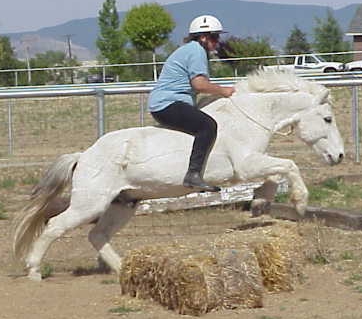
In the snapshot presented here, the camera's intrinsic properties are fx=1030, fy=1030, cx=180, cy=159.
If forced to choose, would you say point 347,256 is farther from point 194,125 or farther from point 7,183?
point 7,183

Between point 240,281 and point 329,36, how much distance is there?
5548 cm

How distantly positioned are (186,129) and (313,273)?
5.23 feet

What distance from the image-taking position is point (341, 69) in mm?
43438

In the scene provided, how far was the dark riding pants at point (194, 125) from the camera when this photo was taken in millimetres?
8508

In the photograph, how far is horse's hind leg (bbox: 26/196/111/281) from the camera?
8672mm

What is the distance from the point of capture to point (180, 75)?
867 cm

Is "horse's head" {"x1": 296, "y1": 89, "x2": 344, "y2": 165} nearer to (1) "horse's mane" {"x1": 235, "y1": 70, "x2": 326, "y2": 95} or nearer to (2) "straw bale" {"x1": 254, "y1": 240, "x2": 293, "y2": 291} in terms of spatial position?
(1) "horse's mane" {"x1": 235, "y1": 70, "x2": 326, "y2": 95}

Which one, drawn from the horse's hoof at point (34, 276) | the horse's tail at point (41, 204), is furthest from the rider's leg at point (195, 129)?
the horse's hoof at point (34, 276)

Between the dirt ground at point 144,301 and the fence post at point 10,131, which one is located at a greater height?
the fence post at point 10,131

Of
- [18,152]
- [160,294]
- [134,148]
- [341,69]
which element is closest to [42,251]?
[134,148]

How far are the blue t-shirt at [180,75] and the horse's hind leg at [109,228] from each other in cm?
95

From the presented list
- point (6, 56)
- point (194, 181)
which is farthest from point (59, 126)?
point (6, 56)

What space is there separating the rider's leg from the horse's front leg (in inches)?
12.8

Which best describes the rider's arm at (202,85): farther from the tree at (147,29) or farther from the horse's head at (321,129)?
the tree at (147,29)
